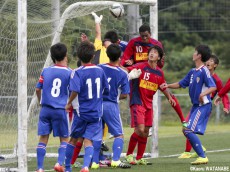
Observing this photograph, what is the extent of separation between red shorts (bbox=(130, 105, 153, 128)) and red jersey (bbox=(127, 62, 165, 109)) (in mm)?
67

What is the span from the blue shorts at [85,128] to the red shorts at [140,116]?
1.52 m

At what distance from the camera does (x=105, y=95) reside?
11.4 meters

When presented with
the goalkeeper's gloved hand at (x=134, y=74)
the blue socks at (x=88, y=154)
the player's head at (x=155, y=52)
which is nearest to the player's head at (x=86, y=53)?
the blue socks at (x=88, y=154)

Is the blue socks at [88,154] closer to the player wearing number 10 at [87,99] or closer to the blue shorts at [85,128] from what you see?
the player wearing number 10 at [87,99]

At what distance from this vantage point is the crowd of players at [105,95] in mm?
10648

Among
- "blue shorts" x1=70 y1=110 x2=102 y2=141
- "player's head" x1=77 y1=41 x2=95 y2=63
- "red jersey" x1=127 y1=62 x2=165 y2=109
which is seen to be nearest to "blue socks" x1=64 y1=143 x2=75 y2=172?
"blue shorts" x1=70 y1=110 x2=102 y2=141

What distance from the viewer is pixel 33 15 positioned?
13.6 meters

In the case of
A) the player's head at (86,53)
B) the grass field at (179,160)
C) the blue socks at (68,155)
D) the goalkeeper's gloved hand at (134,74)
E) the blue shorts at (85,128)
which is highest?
the player's head at (86,53)

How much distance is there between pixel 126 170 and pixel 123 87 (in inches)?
47.2

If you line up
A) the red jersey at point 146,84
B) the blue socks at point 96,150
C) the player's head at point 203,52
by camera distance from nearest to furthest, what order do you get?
the blue socks at point 96,150, the red jersey at point 146,84, the player's head at point 203,52

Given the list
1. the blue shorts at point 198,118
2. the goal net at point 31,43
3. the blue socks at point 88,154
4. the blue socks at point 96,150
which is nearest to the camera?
the blue socks at point 88,154

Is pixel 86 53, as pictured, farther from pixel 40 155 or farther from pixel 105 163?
pixel 105 163

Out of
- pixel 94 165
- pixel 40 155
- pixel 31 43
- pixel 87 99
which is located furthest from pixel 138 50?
pixel 40 155

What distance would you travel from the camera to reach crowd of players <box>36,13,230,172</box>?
10.6 m
